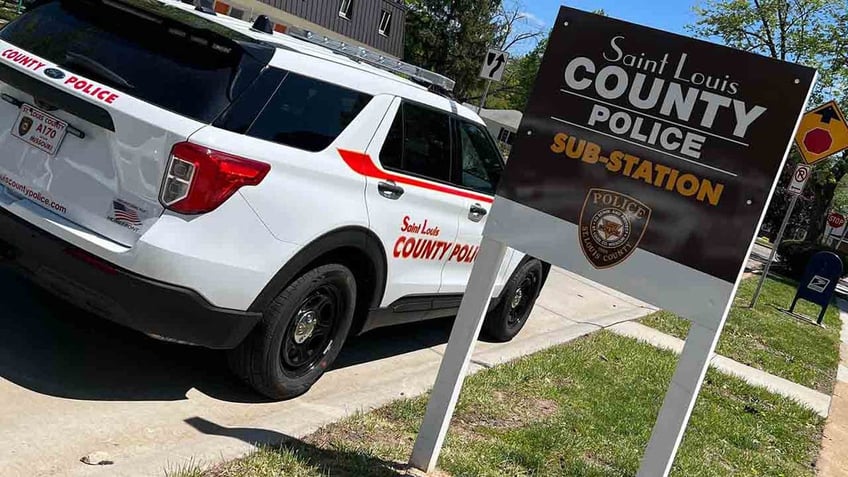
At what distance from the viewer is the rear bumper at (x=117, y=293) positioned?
346cm

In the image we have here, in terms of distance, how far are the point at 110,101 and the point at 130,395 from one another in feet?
4.88

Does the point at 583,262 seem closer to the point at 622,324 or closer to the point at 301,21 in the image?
the point at 622,324

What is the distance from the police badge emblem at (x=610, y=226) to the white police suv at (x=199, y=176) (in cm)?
135

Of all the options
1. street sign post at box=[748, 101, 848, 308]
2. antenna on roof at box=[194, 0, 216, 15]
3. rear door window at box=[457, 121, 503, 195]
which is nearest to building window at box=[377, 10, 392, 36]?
street sign post at box=[748, 101, 848, 308]

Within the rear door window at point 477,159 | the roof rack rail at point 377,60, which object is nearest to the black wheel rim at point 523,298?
the rear door window at point 477,159

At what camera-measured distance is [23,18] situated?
4.14 m

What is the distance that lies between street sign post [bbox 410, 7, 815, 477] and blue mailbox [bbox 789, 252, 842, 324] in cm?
1210

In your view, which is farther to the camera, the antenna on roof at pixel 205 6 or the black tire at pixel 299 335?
the antenna on roof at pixel 205 6

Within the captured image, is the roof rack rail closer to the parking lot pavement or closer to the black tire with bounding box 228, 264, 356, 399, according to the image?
the black tire with bounding box 228, 264, 356, 399

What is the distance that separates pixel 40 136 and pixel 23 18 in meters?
0.89

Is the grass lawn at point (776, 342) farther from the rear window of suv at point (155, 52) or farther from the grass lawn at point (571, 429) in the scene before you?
the rear window of suv at point (155, 52)

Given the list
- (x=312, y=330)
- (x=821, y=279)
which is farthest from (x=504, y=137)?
(x=312, y=330)

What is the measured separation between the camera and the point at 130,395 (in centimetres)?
389

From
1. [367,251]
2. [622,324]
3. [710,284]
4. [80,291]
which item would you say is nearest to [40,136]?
[80,291]
